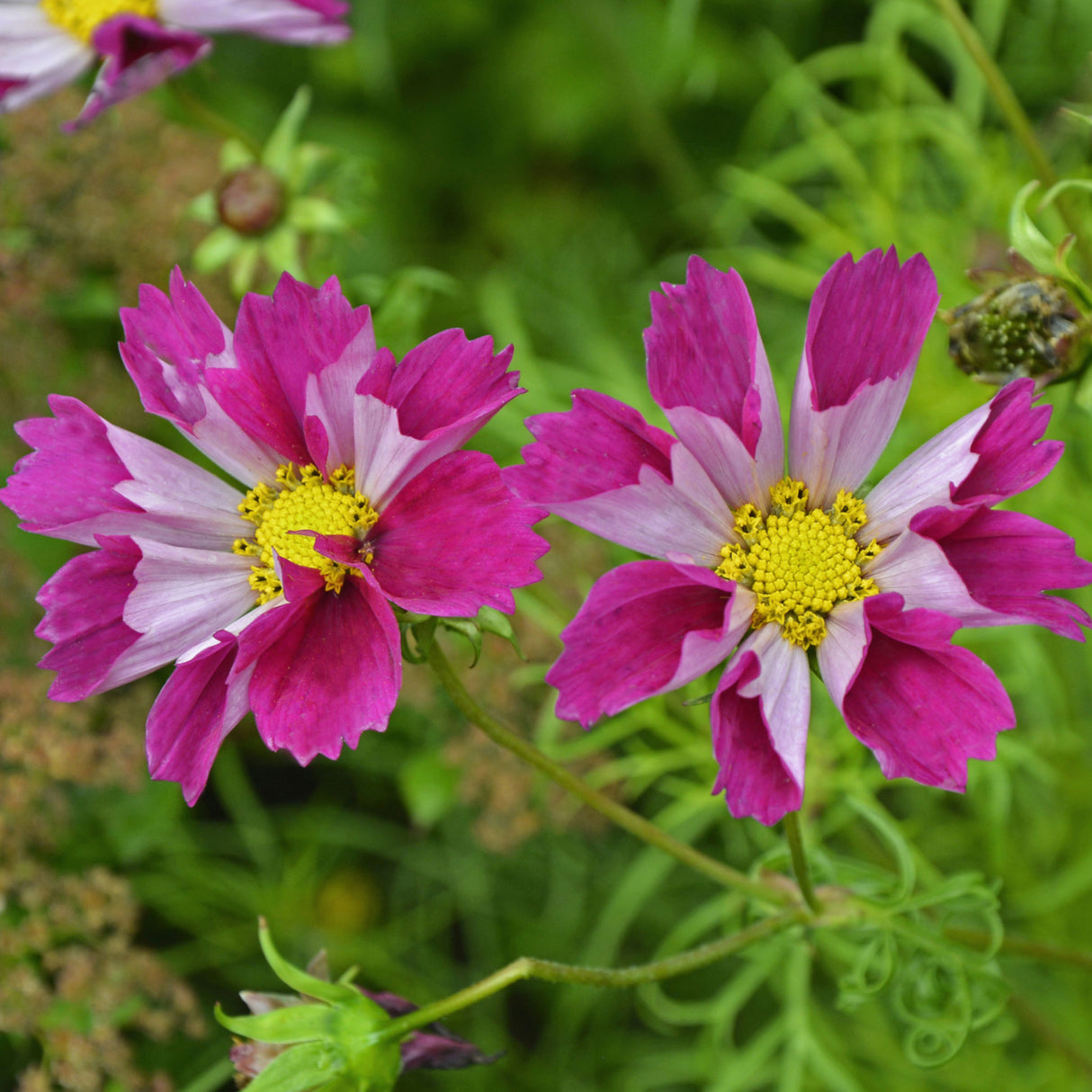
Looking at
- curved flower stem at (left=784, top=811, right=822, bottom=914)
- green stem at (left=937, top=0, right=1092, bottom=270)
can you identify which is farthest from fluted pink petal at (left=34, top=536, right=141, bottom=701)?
green stem at (left=937, top=0, right=1092, bottom=270)

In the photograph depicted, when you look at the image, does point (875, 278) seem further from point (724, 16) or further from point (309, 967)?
point (724, 16)

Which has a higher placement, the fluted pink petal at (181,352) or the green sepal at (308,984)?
the fluted pink petal at (181,352)

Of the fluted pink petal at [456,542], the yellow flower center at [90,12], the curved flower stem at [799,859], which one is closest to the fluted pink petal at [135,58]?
the yellow flower center at [90,12]

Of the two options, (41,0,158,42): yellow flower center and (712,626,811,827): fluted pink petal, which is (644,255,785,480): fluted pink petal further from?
(41,0,158,42): yellow flower center

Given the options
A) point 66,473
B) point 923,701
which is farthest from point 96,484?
point 923,701

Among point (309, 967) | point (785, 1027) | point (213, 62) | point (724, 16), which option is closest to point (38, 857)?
point (309, 967)

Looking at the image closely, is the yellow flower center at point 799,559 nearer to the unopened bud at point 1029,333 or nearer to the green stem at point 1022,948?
the unopened bud at point 1029,333
